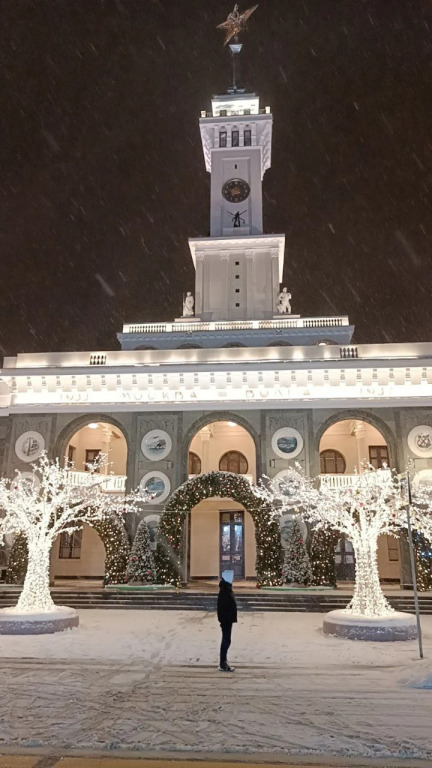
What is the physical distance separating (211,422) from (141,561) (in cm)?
765

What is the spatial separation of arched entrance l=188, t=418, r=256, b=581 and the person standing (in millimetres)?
18321

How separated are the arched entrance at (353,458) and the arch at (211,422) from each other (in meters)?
3.52

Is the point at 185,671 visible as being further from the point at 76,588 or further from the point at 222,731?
the point at 76,588

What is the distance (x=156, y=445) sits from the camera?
28844 millimetres

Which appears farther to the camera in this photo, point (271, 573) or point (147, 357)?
point (147, 357)

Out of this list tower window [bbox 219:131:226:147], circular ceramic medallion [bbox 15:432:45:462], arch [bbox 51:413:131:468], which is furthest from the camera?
tower window [bbox 219:131:226:147]

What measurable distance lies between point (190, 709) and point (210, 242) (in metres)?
35.9

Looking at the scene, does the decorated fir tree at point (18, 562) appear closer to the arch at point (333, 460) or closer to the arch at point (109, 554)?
the arch at point (109, 554)

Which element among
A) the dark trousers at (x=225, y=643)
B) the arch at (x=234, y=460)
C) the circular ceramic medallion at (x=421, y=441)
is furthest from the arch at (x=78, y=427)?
the dark trousers at (x=225, y=643)

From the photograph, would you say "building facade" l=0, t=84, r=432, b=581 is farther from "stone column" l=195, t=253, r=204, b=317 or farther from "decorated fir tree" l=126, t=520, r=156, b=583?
"stone column" l=195, t=253, r=204, b=317

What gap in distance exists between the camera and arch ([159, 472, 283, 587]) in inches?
968

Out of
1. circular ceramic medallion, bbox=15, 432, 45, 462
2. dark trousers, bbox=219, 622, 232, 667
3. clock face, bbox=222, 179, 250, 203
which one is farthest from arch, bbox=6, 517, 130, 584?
clock face, bbox=222, 179, 250, 203

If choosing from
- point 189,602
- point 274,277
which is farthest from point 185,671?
point 274,277

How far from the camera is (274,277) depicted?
40656 millimetres
